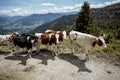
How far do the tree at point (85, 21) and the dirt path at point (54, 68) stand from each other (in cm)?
2512

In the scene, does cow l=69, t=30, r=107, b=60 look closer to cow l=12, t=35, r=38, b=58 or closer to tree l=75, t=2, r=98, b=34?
cow l=12, t=35, r=38, b=58

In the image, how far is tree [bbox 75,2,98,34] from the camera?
42781 millimetres

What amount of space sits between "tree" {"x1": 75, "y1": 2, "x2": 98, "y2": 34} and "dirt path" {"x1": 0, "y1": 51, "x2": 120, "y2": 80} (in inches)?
989

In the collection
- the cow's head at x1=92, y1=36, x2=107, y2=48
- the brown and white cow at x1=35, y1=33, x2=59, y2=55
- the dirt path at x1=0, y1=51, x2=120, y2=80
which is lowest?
the dirt path at x1=0, y1=51, x2=120, y2=80

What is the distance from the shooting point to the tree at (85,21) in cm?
4278

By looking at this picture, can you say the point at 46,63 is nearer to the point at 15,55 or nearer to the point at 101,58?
the point at 15,55

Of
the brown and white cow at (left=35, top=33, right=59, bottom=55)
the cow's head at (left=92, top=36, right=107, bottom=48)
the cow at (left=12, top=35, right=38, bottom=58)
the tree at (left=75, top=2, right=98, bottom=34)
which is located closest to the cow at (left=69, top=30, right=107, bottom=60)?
the cow's head at (left=92, top=36, right=107, bottom=48)

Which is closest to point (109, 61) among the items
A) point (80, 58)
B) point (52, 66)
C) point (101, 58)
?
point (101, 58)

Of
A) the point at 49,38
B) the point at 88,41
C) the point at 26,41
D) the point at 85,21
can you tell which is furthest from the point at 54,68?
the point at 85,21

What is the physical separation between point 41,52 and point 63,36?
3225 millimetres

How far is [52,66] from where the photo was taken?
51.0 feet

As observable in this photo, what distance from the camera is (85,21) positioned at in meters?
44.3

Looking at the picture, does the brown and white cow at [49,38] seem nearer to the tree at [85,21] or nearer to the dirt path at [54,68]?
the dirt path at [54,68]

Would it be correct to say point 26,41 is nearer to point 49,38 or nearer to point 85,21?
point 49,38
